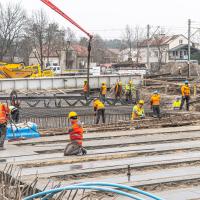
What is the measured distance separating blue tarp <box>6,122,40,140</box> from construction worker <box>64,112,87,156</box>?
398cm

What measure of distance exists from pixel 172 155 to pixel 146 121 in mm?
7769

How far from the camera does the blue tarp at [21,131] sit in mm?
18489

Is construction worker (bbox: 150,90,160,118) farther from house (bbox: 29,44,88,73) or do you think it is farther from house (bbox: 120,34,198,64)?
house (bbox: 120,34,198,64)

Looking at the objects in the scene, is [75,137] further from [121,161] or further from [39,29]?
[39,29]

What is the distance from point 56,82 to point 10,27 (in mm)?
37362

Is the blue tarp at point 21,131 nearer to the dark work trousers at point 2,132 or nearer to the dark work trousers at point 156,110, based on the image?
the dark work trousers at point 2,132

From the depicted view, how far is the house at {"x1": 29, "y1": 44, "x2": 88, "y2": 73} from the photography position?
92213mm

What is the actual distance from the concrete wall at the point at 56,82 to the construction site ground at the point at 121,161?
22750mm

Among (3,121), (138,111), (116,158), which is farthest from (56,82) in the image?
(116,158)

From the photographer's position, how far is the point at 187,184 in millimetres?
11586

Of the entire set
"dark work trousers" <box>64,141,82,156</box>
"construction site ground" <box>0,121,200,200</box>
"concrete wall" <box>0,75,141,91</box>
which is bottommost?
"construction site ground" <box>0,121,200,200</box>

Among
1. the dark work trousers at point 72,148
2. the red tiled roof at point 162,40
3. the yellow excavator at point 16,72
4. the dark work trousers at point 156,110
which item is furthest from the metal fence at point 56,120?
the red tiled roof at point 162,40

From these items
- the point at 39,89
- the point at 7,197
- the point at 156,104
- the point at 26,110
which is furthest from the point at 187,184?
the point at 39,89

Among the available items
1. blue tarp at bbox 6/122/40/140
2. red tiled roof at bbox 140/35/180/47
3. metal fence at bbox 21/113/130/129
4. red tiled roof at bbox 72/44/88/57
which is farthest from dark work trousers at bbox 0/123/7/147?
red tiled roof at bbox 72/44/88/57
